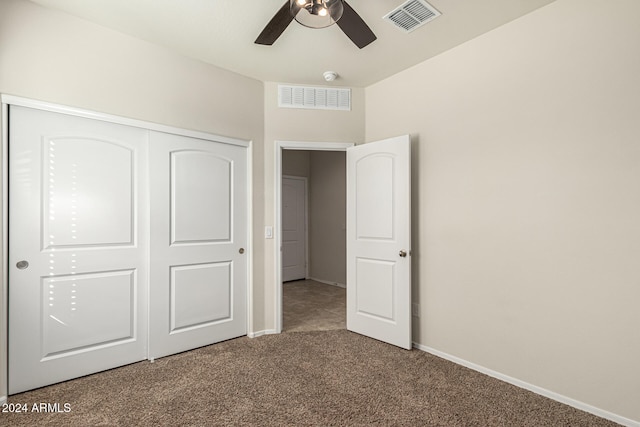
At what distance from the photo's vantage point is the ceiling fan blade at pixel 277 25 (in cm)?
180

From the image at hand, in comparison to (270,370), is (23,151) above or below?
above

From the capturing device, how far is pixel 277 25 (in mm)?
1919

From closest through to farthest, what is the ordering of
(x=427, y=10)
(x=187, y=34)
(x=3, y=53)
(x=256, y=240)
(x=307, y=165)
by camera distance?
(x=3, y=53)
(x=427, y=10)
(x=187, y=34)
(x=256, y=240)
(x=307, y=165)

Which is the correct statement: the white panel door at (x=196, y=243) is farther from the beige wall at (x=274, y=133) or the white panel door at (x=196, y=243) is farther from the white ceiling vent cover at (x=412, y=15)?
the white ceiling vent cover at (x=412, y=15)

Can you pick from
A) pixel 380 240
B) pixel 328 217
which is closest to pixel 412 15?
pixel 380 240

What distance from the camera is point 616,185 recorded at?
1950mm

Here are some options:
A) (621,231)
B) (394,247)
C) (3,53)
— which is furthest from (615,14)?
(3,53)

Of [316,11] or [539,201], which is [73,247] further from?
[539,201]

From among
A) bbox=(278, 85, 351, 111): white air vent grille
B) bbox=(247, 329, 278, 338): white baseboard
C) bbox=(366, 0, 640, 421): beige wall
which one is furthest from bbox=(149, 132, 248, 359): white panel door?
bbox=(366, 0, 640, 421): beige wall

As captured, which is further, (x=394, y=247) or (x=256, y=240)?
(x=256, y=240)

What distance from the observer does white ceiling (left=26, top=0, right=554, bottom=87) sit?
2203mm

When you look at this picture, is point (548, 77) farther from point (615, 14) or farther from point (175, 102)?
point (175, 102)

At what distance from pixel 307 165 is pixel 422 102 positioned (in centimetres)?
355

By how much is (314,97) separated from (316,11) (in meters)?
1.90
